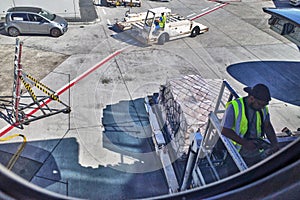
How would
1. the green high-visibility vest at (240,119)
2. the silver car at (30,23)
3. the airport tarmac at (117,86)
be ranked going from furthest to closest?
1. the silver car at (30,23)
2. the airport tarmac at (117,86)
3. the green high-visibility vest at (240,119)

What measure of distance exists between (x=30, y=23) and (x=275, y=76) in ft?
40.3

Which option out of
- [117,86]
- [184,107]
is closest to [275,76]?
[117,86]

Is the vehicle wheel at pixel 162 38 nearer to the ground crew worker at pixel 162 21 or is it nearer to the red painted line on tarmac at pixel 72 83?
the ground crew worker at pixel 162 21

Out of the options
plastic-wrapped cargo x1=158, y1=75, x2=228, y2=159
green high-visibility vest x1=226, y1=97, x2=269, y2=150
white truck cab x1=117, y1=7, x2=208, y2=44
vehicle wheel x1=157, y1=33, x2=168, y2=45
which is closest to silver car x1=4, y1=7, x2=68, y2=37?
white truck cab x1=117, y1=7, x2=208, y2=44

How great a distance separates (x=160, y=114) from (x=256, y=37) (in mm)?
10711

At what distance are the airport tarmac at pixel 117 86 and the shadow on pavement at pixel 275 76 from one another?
0.04 meters

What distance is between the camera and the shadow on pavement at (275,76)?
10772 millimetres

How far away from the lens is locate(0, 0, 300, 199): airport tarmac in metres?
7.14

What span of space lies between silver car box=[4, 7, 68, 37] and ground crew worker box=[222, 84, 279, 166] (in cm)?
1265

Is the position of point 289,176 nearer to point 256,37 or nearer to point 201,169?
point 201,169

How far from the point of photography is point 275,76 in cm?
1190

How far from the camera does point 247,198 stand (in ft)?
4.33

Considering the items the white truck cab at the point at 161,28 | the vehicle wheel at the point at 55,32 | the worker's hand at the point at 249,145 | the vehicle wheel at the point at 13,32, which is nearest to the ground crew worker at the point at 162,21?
the white truck cab at the point at 161,28

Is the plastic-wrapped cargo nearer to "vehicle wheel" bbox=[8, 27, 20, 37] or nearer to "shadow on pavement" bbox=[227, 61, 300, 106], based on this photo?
"shadow on pavement" bbox=[227, 61, 300, 106]
